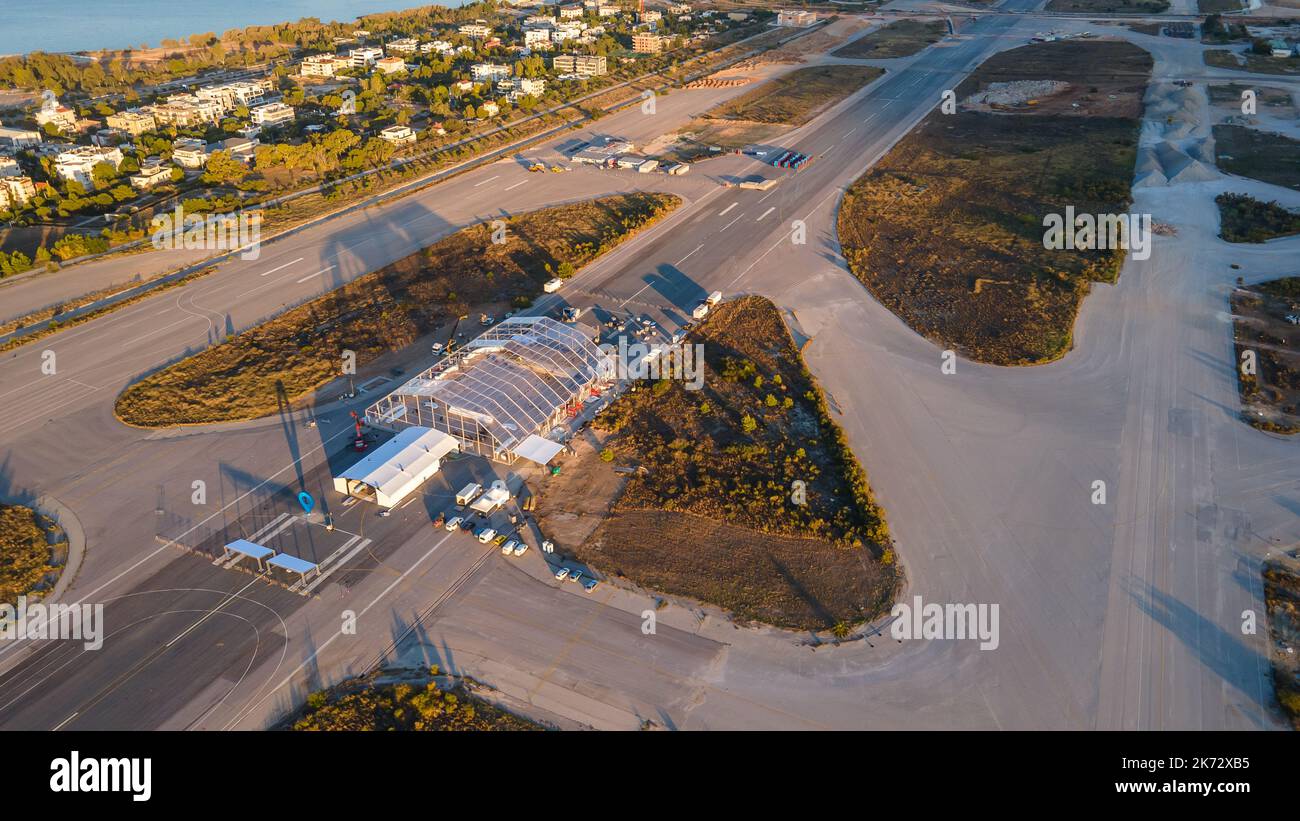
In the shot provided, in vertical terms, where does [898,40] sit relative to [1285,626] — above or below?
above

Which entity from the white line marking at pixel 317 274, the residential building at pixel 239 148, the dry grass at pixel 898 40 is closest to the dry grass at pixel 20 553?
the white line marking at pixel 317 274

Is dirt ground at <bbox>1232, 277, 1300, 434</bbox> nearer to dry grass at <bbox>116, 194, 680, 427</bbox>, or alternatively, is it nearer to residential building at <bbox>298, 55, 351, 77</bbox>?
dry grass at <bbox>116, 194, 680, 427</bbox>

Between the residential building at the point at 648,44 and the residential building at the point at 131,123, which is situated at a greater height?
the residential building at the point at 648,44

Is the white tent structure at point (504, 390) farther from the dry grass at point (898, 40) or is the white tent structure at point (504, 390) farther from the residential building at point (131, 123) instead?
the dry grass at point (898, 40)

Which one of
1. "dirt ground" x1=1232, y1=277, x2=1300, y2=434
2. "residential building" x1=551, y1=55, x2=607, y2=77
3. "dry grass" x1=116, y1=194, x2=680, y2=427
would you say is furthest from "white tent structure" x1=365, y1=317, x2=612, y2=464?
"residential building" x1=551, y1=55, x2=607, y2=77

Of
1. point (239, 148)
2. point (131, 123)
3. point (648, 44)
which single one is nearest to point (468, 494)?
point (239, 148)

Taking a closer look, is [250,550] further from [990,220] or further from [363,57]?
[363,57]
